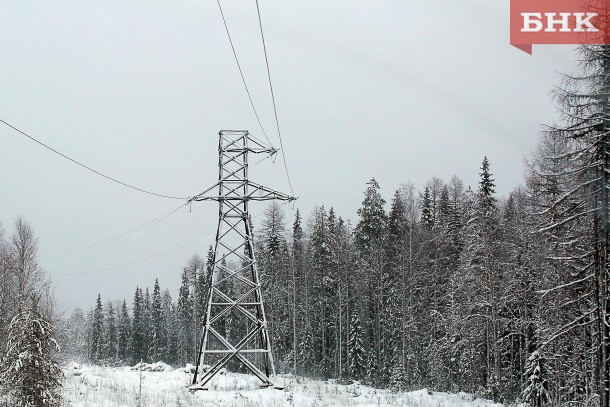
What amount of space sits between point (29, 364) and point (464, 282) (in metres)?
26.1

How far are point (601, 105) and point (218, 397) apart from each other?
14.6 meters

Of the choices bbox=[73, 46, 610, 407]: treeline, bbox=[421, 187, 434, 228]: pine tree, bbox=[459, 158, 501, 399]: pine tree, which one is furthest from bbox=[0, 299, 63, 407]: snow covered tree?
bbox=[421, 187, 434, 228]: pine tree

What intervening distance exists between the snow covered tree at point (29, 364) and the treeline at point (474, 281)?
1383 centimetres

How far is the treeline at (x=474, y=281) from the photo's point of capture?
17.9 m

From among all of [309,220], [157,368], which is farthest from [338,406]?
[309,220]

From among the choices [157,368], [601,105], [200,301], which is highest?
[601,105]

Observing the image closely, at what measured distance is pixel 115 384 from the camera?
23.0 meters

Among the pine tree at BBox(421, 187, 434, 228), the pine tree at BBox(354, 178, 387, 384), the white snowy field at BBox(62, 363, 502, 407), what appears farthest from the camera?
the pine tree at BBox(421, 187, 434, 228)

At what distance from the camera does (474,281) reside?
109 ft

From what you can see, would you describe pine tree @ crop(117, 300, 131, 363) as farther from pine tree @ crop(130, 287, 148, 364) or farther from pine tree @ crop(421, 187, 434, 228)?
pine tree @ crop(421, 187, 434, 228)

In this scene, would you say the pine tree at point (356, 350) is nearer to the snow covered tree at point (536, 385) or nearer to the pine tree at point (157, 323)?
the snow covered tree at point (536, 385)

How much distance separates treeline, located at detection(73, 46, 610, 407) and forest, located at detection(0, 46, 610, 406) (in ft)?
0.33

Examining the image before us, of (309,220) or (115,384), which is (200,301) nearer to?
(309,220)

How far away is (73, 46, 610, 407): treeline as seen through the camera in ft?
58.6
